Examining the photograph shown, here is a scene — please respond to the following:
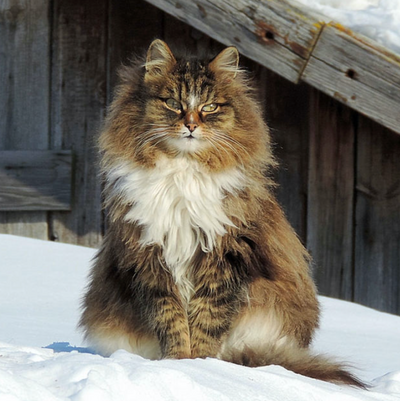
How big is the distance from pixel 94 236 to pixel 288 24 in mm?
2216

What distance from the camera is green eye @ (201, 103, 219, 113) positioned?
3.39 m

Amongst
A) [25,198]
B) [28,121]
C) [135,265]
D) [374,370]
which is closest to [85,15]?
[28,121]

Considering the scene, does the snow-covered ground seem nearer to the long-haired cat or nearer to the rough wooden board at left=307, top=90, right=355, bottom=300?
the rough wooden board at left=307, top=90, right=355, bottom=300

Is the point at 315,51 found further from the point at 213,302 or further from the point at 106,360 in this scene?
the point at 106,360

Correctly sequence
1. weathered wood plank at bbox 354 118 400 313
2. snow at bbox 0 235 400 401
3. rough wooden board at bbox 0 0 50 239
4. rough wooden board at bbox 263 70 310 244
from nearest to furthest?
snow at bbox 0 235 400 401
weathered wood plank at bbox 354 118 400 313
rough wooden board at bbox 263 70 310 244
rough wooden board at bbox 0 0 50 239

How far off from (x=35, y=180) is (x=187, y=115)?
8.53 feet

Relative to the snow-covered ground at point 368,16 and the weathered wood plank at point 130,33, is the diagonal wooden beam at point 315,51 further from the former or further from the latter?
the weathered wood plank at point 130,33

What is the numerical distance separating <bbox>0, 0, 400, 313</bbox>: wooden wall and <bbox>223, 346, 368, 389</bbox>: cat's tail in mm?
2251

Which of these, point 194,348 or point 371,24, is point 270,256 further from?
point 371,24

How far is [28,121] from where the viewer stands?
5.83m

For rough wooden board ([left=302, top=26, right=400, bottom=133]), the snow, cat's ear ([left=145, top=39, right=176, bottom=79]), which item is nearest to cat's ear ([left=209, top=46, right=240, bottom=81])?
cat's ear ([left=145, top=39, right=176, bottom=79])

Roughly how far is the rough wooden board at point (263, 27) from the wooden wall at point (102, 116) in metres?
1.03

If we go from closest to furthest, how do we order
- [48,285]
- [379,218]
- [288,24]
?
[288,24], [48,285], [379,218]

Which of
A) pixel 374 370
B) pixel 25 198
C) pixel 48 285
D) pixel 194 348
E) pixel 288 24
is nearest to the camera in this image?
pixel 194 348
